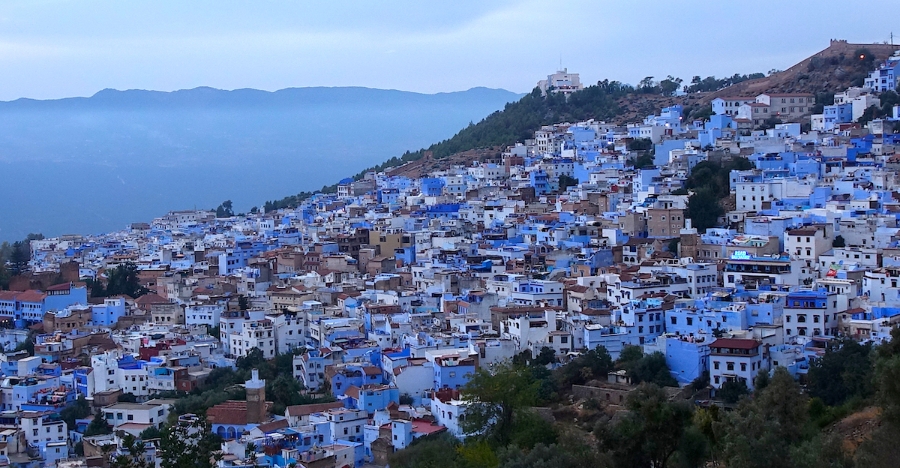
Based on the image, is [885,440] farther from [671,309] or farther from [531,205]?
[531,205]

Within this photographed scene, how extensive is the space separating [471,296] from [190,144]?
90.0 m

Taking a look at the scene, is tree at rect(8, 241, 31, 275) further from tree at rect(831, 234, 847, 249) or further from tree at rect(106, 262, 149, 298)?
tree at rect(831, 234, 847, 249)

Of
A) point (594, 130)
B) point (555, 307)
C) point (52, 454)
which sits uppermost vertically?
point (594, 130)

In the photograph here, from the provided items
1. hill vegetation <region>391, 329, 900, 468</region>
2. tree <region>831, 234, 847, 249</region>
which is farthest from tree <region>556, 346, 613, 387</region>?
tree <region>831, 234, 847, 249</region>

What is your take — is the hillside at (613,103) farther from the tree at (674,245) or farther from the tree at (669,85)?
the tree at (674,245)

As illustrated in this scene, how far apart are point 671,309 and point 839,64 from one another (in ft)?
76.1

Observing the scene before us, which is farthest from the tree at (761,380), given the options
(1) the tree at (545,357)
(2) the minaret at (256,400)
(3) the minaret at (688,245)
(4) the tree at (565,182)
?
(4) the tree at (565,182)

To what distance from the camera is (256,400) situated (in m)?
18.7

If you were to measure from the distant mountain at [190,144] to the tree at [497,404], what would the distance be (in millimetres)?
48078

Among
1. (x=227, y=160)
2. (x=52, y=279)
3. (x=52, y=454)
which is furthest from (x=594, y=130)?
(x=227, y=160)

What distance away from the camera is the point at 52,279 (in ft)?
97.5

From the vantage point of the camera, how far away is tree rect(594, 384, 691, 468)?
42.9 ft

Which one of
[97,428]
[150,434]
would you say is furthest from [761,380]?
[97,428]

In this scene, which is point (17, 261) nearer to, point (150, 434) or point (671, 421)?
point (150, 434)
